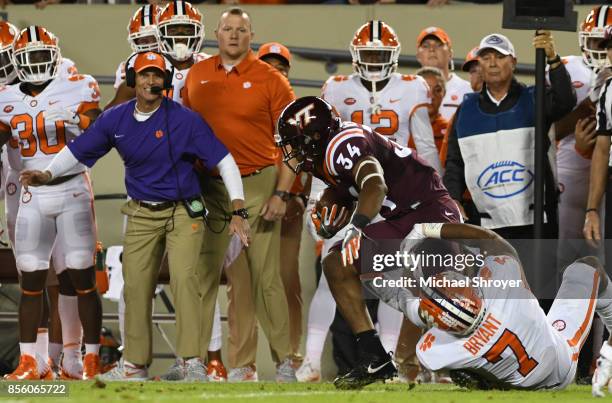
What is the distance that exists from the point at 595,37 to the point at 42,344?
13.0 feet

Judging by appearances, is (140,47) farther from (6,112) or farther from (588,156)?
(588,156)

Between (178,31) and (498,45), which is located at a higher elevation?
(178,31)

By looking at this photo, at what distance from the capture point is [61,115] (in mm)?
8703

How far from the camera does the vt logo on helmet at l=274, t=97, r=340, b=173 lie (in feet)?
23.3

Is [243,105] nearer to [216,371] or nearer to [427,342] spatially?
[216,371]

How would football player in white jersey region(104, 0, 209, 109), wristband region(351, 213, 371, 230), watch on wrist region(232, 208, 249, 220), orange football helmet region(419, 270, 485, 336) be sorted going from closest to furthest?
orange football helmet region(419, 270, 485, 336), wristband region(351, 213, 371, 230), watch on wrist region(232, 208, 249, 220), football player in white jersey region(104, 0, 209, 109)

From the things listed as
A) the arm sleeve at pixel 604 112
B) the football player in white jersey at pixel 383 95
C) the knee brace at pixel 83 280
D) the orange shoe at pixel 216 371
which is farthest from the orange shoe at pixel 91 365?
the arm sleeve at pixel 604 112

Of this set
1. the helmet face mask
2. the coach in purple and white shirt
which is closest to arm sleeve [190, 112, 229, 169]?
the coach in purple and white shirt

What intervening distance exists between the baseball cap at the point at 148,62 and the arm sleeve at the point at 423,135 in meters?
1.74

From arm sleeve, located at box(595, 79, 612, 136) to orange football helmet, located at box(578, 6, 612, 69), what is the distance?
606mm

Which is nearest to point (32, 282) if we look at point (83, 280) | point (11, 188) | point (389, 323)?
point (83, 280)

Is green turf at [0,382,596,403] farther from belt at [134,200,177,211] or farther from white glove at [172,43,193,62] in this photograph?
white glove at [172,43,193,62]

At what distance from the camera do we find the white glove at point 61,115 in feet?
28.5

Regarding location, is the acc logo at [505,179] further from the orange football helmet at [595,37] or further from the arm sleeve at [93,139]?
the arm sleeve at [93,139]
